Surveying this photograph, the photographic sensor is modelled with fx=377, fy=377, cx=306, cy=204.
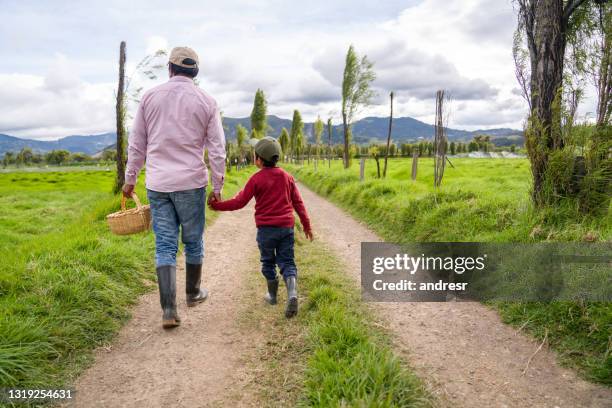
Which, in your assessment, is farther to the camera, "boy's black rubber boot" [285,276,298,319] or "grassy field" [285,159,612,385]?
"boy's black rubber boot" [285,276,298,319]

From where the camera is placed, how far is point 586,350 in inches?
126

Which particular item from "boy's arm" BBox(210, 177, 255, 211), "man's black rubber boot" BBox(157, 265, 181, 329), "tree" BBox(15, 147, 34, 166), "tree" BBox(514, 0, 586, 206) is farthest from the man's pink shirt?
"tree" BBox(15, 147, 34, 166)

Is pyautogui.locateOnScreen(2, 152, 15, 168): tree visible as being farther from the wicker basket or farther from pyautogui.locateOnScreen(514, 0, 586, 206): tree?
pyautogui.locateOnScreen(514, 0, 586, 206): tree

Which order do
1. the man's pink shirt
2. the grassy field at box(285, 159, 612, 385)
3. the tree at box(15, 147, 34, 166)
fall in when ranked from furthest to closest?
the tree at box(15, 147, 34, 166) → the man's pink shirt → the grassy field at box(285, 159, 612, 385)

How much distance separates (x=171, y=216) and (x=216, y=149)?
839 mm

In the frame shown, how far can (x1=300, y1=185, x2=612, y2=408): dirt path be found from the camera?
2.74 metres

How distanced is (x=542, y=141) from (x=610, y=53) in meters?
1.42

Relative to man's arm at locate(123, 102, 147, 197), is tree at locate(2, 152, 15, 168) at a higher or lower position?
higher

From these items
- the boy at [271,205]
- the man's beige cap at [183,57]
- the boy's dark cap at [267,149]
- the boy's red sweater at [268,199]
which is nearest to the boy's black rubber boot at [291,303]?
the boy at [271,205]

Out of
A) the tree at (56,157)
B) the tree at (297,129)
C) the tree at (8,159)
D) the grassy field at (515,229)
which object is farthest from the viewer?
the tree at (56,157)

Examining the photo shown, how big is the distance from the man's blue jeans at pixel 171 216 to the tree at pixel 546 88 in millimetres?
4816

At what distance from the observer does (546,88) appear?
18.3ft

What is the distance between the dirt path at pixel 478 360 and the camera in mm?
2738

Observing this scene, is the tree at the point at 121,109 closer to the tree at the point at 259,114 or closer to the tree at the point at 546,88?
the tree at the point at 546,88
